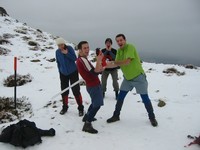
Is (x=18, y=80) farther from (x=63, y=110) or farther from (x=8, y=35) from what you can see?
(x=8, y=35)

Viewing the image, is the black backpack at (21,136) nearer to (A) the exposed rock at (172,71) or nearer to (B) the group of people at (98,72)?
(B) the group of people at (98,72)

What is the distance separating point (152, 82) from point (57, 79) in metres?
5.09

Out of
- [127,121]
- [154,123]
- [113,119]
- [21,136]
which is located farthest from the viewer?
[127,121]

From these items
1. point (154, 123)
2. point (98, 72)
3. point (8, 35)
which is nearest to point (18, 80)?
point (98, 72)

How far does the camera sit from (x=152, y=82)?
39.9 feet

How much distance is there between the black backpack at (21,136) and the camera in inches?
197

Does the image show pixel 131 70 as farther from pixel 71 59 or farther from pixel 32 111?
pixel 32 111

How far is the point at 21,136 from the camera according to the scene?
5.06 metres

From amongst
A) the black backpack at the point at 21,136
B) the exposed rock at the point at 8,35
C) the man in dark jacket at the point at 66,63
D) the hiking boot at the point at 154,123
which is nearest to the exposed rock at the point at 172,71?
the hiking boot at the point at 154,123

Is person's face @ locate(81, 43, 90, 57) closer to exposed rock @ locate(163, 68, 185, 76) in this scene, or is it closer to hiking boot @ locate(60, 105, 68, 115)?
hiking boot @ locate(60, 105, 68, 115)

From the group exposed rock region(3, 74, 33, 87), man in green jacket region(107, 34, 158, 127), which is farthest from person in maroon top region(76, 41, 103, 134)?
exposed rock region(3, 74, 33, 87)

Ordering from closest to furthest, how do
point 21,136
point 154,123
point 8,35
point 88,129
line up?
point 21,136 → point 88,129 → point 154,123 → point 8,35

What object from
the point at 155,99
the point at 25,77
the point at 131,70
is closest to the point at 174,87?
the point at 155,99

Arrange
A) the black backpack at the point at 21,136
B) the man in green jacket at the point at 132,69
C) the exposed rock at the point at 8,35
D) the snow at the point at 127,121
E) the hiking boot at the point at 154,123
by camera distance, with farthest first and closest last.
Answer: the exposed rock at the point at 8,35 < the hiking boot at the point at 154,123 < the man in green jacket at the point at 132,69 < the snow at the point at 127,121 < the black backpack at the point at 21,136
